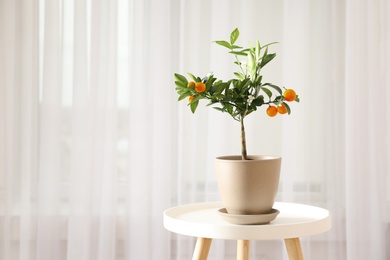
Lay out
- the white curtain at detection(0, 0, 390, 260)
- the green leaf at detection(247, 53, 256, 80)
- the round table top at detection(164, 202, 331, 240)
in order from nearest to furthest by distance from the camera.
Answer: the round table top at detection(164, 202, 331, 240)
the green leaf at detection(247, 53, 256, 80)
the white curtain at detection(0, 0, 390, 260)

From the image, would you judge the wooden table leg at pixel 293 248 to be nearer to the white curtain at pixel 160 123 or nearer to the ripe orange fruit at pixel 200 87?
the ripe orange fruit at pixel 200 87

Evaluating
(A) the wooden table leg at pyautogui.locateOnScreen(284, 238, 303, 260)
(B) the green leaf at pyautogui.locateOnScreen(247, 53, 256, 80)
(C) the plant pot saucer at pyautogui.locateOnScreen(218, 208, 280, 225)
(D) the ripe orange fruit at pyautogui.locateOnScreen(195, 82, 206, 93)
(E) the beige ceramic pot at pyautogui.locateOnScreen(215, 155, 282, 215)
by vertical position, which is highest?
(B) the green leaf at pyautogui.locateOnScreen(247, 53, 256, 80)

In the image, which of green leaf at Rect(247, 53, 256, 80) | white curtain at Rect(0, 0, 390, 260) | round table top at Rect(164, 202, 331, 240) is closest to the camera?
round table top at Rect(164, 202, 331, 240)

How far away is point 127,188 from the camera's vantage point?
6.81 ft

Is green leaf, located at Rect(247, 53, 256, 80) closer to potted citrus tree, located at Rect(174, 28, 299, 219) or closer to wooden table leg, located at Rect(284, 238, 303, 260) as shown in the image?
potted citrus tree, located at Rect(174, 28, 299, 219)

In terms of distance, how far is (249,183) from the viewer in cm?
135

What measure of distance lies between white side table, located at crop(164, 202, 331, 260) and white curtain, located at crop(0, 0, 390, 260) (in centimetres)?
48

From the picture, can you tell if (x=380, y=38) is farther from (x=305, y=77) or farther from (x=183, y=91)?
(x=183, y=91)

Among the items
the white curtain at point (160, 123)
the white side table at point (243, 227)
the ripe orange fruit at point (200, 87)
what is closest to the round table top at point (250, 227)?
the white side table at point (243, 227)

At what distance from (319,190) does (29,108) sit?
3.84ft

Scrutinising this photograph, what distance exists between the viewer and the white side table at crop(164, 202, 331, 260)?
1278 millimetres

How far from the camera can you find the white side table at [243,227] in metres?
1.28

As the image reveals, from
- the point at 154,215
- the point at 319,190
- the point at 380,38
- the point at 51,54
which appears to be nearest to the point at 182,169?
the point at 154,215

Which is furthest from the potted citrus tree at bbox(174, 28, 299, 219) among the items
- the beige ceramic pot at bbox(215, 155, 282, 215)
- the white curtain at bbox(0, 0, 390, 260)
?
the white curtain at bbox(0, 0, 390, 260)
